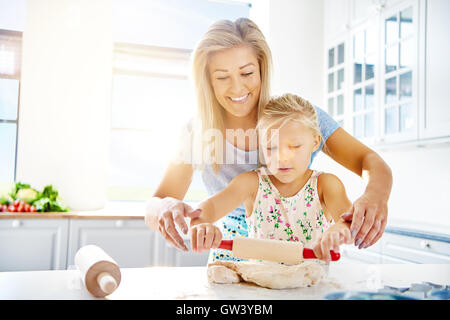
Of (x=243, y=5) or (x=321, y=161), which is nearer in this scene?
(x=321, y=161)

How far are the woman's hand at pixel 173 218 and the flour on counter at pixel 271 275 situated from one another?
0.30ft

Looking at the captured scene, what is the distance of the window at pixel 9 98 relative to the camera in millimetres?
2926

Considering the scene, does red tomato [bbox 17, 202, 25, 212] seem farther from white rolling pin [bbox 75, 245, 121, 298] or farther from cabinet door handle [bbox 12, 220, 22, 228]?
white rolling pin [bbox 75, 245, 121, 298]

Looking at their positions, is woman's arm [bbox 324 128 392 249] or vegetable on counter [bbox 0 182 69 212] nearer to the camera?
woman's arm [bbox 324 128 392 249]

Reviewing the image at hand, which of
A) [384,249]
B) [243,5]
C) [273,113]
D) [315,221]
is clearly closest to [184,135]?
[273,113]

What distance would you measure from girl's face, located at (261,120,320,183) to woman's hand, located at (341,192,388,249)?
0.25 metres

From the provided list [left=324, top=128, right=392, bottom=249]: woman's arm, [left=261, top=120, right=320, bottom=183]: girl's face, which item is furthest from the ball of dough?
[left=261, top=120, right=320, bottom=183]: girl's face

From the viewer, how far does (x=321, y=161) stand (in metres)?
3.33

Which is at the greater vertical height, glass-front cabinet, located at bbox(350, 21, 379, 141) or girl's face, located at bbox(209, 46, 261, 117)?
glass-front cabinet, located at bbox(350, 21, 379, 141)

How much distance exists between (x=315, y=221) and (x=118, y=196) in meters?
14.8

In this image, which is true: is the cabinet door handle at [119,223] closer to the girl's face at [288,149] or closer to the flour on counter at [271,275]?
the girl's face at [288,149]

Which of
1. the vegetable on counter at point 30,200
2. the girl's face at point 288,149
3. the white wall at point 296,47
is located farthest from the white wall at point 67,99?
the girl's face at point 288,149

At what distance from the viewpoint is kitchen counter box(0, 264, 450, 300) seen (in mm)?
588
